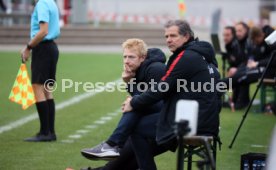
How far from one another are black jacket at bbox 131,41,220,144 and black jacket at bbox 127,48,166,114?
0.49 metres

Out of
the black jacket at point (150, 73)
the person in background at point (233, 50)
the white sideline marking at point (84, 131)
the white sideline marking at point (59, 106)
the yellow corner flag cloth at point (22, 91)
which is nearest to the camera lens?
the black jacket at point (150, 73)

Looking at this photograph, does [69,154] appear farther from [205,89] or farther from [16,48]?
[16,48]

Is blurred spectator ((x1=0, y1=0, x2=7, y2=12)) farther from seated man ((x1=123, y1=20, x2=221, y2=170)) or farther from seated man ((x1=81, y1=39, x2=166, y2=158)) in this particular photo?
seated man ((x1=123, y1=20, x2=221, y2=170))

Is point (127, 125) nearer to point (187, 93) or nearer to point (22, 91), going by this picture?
point (187, 93)

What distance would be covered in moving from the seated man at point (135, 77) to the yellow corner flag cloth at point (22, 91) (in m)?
2.79

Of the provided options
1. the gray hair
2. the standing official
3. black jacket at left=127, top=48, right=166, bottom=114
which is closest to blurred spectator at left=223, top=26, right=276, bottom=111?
the standing official

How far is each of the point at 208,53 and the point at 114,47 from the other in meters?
22.6

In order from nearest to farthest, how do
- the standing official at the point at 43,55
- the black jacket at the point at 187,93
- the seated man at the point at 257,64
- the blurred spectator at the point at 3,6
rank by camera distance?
the black jacket at the point at 187,93
the standing official at the point at 43,55
the seated man at the point at 257,64
the blurred spectator at the point at 3,6

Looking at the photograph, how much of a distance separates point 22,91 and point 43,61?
666 mm

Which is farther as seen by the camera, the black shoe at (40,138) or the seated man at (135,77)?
the black shoe at (40,138)

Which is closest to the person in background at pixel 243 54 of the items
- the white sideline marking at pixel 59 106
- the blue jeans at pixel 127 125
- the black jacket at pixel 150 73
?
the white sideline marking at pixel 59 106

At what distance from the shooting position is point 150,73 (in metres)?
7.63

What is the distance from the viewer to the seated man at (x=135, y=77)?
299 inches

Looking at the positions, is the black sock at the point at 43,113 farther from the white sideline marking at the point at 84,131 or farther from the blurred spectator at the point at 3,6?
the blurred spectator at the point at 3,6
